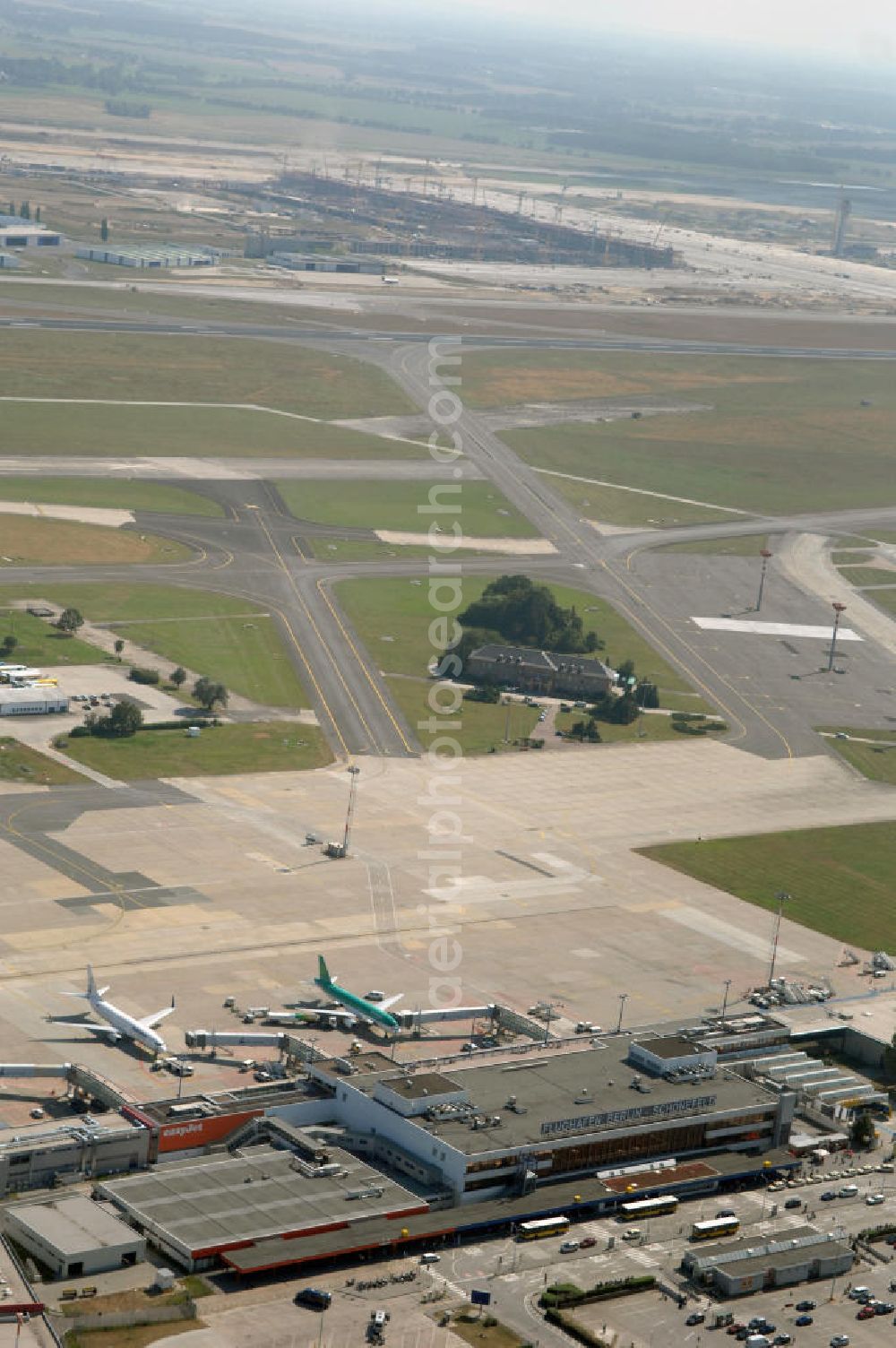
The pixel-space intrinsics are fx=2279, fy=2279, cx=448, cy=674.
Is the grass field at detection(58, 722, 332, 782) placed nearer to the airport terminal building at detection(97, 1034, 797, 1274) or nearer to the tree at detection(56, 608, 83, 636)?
the tree at detection(56, 608, 83, 636)

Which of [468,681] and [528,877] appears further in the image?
[468,681]

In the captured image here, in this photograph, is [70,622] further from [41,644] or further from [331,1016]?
[331,1016]

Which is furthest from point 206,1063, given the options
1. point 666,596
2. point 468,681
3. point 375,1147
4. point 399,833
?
point 666,596

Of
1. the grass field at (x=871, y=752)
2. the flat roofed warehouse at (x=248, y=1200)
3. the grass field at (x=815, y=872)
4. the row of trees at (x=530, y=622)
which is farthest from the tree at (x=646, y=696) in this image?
the flat roofed warehouse at (x=248, y=1200)

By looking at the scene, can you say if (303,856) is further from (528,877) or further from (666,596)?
(666,596)

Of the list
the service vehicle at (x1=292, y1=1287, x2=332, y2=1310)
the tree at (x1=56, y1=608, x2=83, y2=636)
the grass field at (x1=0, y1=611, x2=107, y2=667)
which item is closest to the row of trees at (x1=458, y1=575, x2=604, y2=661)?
the tree at (x1=56, y1=608, x2=83, y2=636)

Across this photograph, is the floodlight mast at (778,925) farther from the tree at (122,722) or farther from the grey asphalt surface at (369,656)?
the tree at (122,722)
